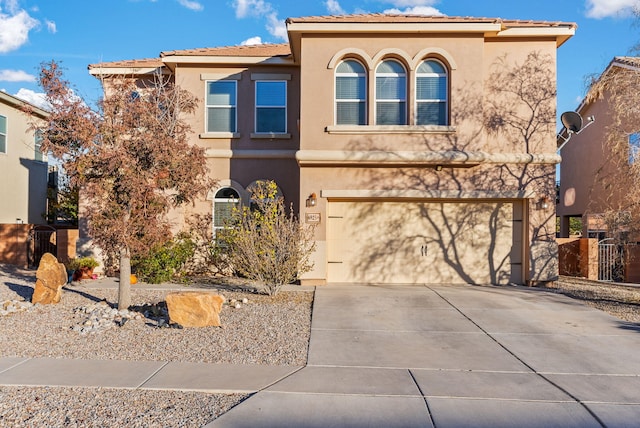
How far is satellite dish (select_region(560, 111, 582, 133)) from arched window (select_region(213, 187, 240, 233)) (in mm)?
9910

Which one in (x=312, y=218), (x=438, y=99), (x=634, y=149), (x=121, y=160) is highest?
(x=438, y=99)

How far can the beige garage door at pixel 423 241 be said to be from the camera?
14.0 metres

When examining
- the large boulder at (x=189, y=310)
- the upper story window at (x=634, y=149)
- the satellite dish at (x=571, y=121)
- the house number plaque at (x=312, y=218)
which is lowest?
the large boulder at (x=189, y=310)

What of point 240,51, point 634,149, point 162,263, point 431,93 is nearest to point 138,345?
point 162,263

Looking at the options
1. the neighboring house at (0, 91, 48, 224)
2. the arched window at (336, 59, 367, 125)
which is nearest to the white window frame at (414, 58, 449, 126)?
the arched window at (336, 59, 367, 125)

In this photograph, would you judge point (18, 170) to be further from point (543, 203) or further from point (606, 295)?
point (606, 295)

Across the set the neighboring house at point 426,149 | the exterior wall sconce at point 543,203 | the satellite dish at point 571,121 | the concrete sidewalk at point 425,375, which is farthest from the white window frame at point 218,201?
the satellite dish at point 571,121

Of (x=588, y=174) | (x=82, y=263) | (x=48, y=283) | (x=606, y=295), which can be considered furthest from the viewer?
(x=588, y=174)

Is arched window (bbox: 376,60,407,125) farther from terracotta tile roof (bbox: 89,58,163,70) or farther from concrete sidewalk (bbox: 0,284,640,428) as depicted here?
terracotta tile roof (bbox: 89,58,163,70)

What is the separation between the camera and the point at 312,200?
1337 cm

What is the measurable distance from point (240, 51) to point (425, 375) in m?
12.4

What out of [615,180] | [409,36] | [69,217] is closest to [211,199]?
[409,36]

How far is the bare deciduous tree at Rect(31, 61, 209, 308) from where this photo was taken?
9078 mm

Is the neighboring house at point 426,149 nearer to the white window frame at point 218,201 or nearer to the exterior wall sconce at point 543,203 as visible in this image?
the exterior wall sconce at point 543,203
